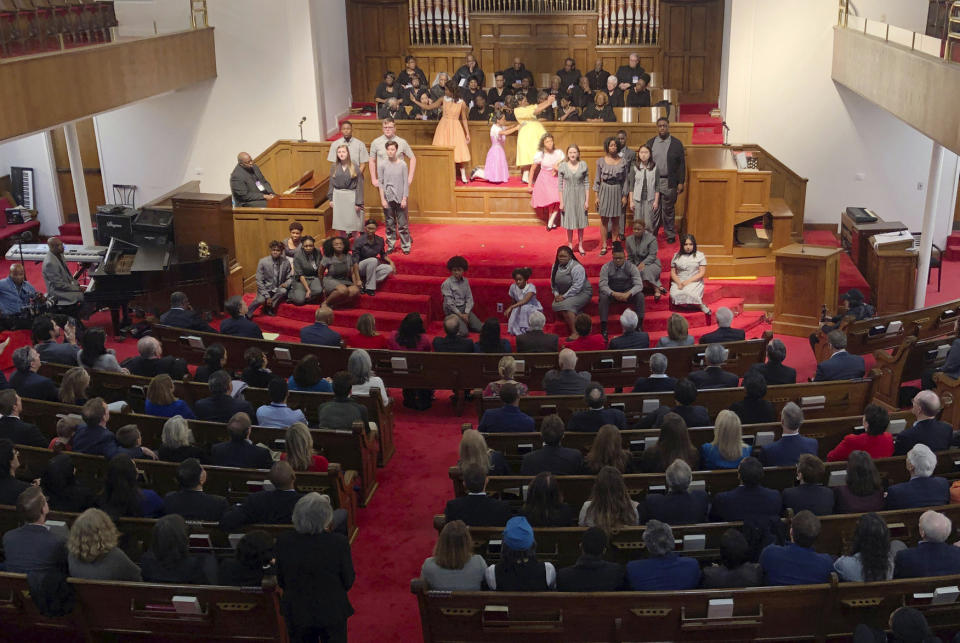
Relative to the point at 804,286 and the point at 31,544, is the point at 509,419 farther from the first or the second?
the point at 804,286

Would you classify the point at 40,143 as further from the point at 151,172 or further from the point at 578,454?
the point at 578,454

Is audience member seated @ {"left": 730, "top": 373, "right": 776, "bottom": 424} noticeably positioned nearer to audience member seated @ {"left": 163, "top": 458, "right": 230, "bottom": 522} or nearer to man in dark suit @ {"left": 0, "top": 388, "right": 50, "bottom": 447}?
audience member seated @ {"left": 163, "top": 458, "right": 230, "bottom": 522}

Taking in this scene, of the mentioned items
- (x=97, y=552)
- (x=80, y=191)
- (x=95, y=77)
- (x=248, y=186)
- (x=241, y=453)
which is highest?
(x=95, y=77)

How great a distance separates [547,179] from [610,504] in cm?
743

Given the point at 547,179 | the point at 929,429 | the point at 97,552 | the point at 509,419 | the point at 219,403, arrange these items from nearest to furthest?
1. the point at 97,552
2. the point at 929,429
3. the point at 509,419
4. the point at 219,403
5. the point at 547,179

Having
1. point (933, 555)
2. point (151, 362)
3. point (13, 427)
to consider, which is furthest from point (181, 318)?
point (933, 555)

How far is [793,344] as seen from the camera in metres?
11.2

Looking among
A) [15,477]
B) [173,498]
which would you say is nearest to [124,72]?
[15,477]

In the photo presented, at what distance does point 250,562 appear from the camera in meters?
5.12

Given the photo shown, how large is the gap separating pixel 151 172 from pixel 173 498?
38.8 ft

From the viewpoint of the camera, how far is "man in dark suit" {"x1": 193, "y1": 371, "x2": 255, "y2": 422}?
7324 mm

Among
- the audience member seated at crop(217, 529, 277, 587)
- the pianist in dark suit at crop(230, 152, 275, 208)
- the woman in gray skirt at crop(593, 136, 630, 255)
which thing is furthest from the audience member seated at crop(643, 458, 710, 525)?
the pianist in dark suit at crop(230, 152, 275, 208)

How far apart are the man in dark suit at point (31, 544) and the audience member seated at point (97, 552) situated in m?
0.10

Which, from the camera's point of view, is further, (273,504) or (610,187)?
(610,187)
